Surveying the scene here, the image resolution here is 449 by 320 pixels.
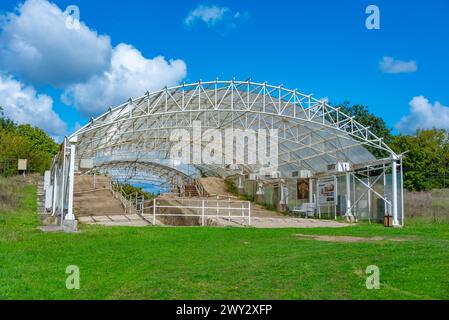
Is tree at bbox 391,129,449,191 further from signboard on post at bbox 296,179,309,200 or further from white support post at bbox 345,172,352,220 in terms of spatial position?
white support post at bbox 345,172,352,220

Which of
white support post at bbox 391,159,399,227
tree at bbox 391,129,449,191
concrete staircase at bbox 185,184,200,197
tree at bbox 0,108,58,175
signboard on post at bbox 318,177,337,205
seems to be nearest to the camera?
white support post at bbox 391,159,399,227

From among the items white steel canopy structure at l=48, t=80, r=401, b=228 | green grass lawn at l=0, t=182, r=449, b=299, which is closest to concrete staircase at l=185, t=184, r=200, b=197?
white steel canopy structure at l=48, t=80, r=401, b=228

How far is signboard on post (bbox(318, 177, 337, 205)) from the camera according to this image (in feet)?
105

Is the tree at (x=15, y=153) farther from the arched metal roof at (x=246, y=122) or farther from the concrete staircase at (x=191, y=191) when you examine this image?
the concrete staircase at (x=191, y=191)

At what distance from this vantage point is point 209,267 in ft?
34.3

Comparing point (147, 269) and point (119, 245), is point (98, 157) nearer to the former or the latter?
point (119, 245)

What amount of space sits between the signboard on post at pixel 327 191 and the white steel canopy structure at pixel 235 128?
724 millimetres

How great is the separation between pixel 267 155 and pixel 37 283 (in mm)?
33143

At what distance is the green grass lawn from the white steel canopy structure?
286 inches

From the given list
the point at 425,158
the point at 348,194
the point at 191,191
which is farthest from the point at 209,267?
the point at 425,158

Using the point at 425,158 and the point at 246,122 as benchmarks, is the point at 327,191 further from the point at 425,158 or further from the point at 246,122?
the point at 425,158

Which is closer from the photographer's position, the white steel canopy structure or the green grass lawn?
the green grass lawn

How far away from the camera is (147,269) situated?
1020cm

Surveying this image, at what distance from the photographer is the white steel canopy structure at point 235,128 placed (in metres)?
26.7
